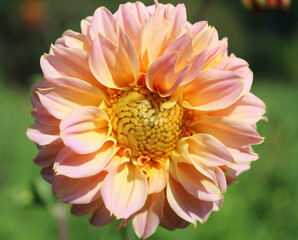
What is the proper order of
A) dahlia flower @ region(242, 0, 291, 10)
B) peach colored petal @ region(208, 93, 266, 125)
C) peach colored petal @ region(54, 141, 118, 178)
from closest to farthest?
peach colored petal @ region(54, 141, 118, 178) → peach colored petal @ region(208, 93, 266, 125) → dahlia flower @ region(242, 0, 291, 10)

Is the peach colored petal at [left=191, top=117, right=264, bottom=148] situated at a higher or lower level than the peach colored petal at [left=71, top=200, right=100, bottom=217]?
higher

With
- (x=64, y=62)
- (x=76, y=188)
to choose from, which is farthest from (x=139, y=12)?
(x=76, y=188)

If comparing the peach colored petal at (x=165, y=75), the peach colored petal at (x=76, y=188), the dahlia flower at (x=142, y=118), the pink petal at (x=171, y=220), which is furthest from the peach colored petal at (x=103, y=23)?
the pink petal at (x=171, y=220)

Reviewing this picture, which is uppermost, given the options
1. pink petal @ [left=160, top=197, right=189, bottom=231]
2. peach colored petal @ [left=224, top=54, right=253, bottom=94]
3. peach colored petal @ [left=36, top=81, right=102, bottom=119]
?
peach colored petal @ [left=224, top=54, right=253, bottom=94]

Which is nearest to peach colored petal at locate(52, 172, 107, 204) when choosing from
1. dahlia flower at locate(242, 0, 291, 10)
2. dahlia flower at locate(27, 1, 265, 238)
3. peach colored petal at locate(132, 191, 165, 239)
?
dahlia flower at locate(27, 1, 265, 238)

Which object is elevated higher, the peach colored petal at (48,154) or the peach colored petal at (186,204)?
the peach colored petal at (48,154)

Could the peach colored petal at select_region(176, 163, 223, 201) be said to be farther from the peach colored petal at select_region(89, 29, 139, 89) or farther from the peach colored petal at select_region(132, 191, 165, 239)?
the peach colored petal at select_region(89, 29, 139, 89)

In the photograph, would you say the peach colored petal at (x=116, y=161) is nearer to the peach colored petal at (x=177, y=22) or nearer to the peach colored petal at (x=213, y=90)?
the peach colored petal at (x=213, y=90)
